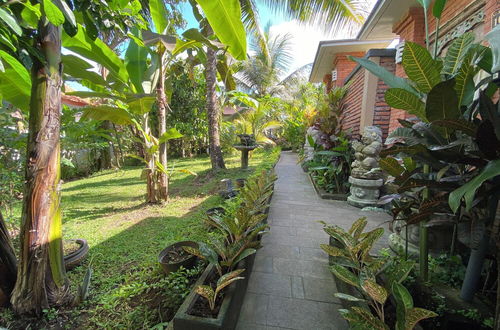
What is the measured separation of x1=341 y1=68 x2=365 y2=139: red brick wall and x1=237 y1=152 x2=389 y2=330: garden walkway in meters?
2.43

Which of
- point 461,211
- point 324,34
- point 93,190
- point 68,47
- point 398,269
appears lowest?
point 93,190

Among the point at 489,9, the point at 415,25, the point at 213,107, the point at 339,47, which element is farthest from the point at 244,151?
the point at 489,9

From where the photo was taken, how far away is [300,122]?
37.8ft

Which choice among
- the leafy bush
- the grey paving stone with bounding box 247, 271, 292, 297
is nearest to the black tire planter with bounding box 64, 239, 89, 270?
the grey paving stone with bounding box 247, 271, 292, 297

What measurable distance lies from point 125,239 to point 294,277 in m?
2.38

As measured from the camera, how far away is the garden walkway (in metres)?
1.56

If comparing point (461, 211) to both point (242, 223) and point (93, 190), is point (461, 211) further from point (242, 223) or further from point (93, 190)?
point (93, 190)

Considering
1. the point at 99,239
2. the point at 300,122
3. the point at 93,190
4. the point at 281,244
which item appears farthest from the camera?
the point at 300,122

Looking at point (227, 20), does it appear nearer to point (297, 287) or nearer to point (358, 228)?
point (358, 228)

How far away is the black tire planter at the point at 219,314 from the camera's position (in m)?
1.18

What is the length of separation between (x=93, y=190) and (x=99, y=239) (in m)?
4.07

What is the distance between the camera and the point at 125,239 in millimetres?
3049

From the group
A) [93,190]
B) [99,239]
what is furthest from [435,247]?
[93,190]

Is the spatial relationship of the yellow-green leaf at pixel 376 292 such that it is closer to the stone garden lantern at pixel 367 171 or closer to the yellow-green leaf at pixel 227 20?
the yellow-green leaf at pixel 227 20
